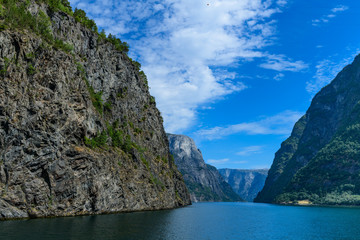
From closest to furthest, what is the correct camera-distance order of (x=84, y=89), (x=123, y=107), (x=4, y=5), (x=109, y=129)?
1. (x=4, y=5)
2. (x=84, y=89)
3. (x=109, y=129)
4. (x=123, y=107)

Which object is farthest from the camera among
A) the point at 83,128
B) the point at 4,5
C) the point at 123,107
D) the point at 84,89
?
the point at 123,107

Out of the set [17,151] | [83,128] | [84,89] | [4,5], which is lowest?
[17,151]

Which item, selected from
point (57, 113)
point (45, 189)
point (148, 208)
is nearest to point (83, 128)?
point (57, 113)

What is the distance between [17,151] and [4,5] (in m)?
35.5

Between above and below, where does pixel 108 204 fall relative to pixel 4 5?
below

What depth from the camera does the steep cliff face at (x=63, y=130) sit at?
185 ft

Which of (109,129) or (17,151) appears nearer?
(17,151)

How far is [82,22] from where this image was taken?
9900cm

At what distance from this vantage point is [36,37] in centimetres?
6806

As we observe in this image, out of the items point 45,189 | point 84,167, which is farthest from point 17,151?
point 84,167

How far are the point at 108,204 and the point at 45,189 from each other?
21597 millimetres

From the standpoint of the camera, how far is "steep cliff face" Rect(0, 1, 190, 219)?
56312mm

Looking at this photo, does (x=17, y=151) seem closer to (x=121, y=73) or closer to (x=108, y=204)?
(x=108, y=204)

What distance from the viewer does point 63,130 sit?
67188 mm
